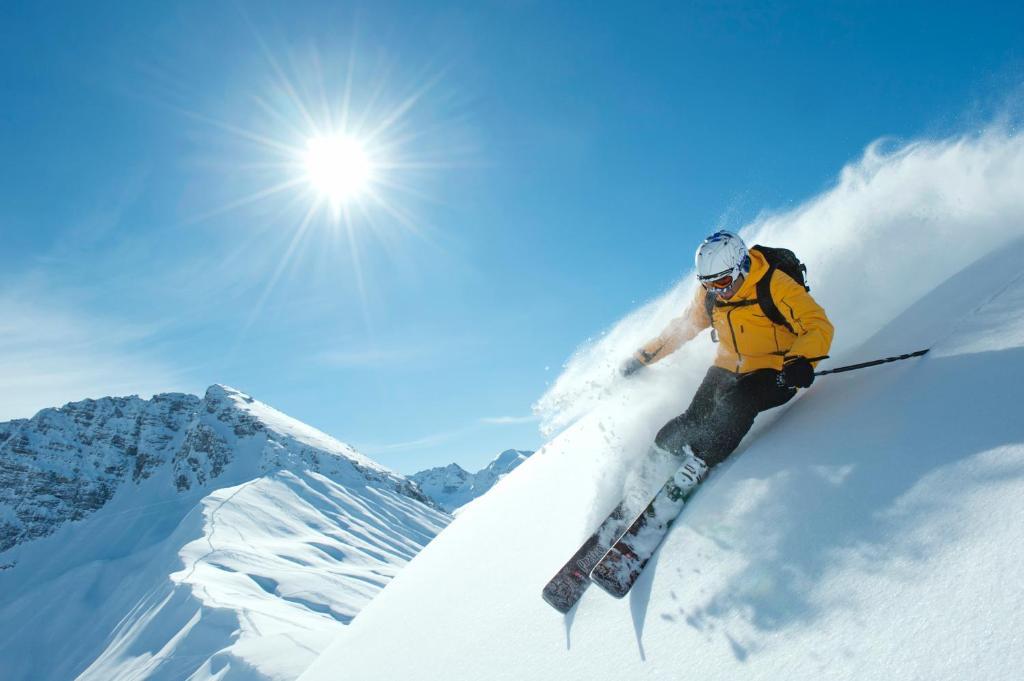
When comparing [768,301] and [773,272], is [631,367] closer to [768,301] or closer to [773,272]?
[768,301]

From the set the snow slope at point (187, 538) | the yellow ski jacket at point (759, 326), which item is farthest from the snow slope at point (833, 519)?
the snow slope at point (187, 538)

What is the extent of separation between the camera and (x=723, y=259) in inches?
180

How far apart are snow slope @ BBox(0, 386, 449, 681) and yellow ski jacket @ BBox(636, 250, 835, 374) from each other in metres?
20.6

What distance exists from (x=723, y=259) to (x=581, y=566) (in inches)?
108

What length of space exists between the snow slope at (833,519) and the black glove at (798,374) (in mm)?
166

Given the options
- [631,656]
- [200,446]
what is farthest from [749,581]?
[200,446]

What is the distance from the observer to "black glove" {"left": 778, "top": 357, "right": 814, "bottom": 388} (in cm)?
397

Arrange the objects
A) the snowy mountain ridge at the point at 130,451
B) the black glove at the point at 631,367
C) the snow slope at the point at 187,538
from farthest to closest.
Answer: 1. the snowy mountain ridge at the point at 130,451
2. the snow slope at the point at 187,538
3. the black glove at the point at 631,367

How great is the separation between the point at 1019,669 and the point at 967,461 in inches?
42.8

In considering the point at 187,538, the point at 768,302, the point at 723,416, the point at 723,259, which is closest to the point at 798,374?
the point at 723,416

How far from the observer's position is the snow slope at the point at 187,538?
133 feet

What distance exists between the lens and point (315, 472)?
5187 inches

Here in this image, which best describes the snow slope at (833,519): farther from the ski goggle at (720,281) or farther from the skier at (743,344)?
the ski goggle at (720,281)

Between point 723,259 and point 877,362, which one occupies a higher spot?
point 723,259
